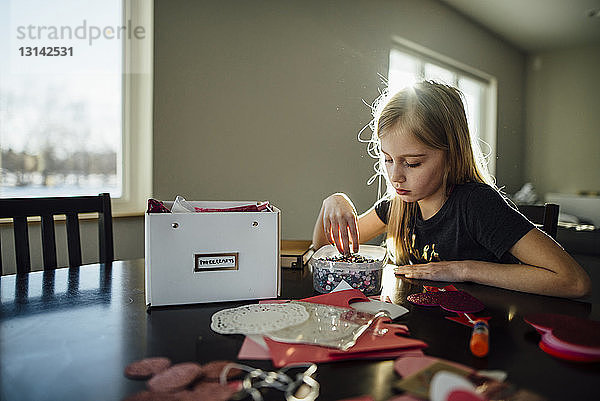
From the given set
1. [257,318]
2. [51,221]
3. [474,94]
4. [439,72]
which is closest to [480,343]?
[257,318]

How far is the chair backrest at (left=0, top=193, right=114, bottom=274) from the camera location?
1.19 metres

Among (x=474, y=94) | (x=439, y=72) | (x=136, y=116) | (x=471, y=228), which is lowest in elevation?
(x=471, y=228)

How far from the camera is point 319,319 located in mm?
752

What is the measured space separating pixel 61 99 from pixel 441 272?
1.79m

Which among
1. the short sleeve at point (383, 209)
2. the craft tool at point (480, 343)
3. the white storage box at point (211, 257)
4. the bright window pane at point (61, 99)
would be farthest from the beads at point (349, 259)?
the bright window pane at point (61, 99)

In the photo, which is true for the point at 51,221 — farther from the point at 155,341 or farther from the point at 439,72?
the point at 439,72

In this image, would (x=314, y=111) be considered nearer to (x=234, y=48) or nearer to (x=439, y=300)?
(x=234, y=48)

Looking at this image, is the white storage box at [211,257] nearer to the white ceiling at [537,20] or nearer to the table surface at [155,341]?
the table surface at [155,341]

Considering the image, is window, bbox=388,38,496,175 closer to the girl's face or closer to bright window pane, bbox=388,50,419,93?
bright window pane, bbox=388,50,419,93

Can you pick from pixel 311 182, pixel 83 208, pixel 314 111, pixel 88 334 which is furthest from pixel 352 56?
pixel 88 334

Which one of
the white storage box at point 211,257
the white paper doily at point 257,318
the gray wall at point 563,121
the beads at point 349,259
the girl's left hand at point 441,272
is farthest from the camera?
the gray wall at point 563,121

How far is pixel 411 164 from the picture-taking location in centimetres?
126

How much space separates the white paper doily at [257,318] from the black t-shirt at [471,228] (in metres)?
0.58

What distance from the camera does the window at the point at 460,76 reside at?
10.9ft
